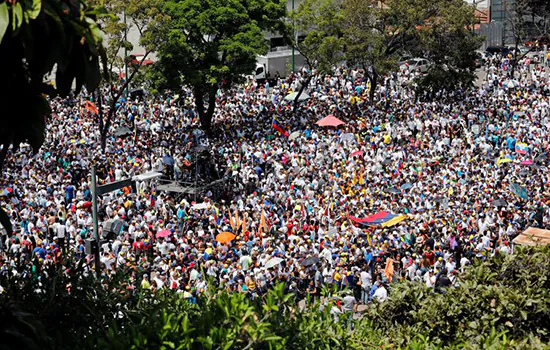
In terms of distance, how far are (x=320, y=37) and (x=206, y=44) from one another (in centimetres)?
695

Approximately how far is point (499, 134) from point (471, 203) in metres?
8.68

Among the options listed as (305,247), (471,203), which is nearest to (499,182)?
(471,203)

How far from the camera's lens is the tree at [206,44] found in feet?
110

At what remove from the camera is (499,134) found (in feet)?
100

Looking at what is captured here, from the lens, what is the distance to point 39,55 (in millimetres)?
6359

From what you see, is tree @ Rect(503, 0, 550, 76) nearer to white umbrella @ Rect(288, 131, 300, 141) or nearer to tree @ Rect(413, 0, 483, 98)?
tree @ Rect(413, 0, 483, 98)

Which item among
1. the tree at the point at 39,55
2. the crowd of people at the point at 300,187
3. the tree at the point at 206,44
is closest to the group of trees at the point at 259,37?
the tree at the point at 206,44

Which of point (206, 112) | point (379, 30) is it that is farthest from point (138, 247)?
point (379, 30)

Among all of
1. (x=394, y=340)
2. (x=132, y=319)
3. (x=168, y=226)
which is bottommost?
(x=168, y=226)

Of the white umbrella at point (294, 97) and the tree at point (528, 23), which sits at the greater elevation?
the tree at point (528, 23)

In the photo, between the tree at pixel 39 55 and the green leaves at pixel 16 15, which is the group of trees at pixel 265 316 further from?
the green leaves at pixel 16 15

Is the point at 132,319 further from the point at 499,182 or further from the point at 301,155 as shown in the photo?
the point at 301,155

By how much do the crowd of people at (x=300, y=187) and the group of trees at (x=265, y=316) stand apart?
978mm

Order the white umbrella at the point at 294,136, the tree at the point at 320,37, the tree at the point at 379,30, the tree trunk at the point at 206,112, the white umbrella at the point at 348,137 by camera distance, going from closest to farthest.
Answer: the white umbrella at the point at 348,137 < the white umbrella at the point at 294,136 < the tree trunk at the point at 206,112 < the tree at the point at 320,37 < the tree at the point at 379,30
